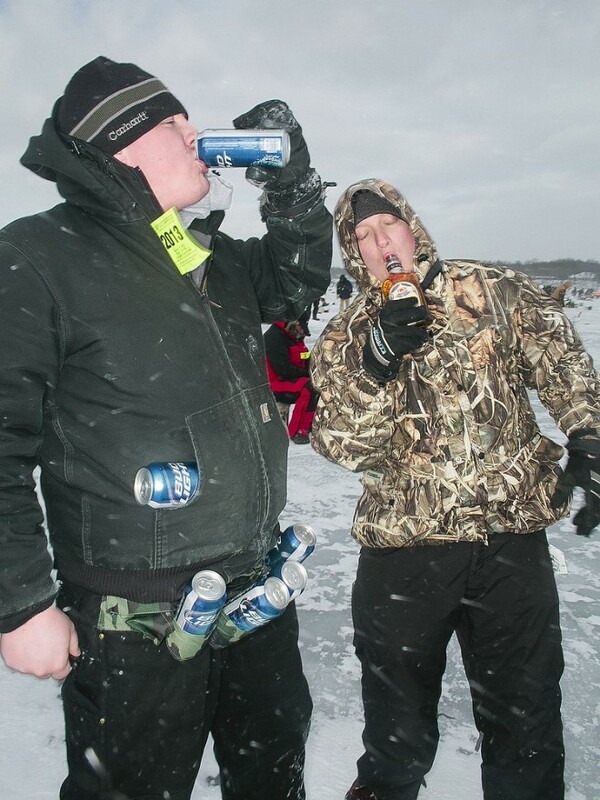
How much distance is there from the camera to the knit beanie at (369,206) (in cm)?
239

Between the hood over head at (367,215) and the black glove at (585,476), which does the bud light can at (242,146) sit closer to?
the hood over head at (367,215)

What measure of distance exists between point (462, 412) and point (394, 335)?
38 centimetres

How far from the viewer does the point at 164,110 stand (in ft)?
5.91

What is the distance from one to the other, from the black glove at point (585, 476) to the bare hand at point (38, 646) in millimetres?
1625

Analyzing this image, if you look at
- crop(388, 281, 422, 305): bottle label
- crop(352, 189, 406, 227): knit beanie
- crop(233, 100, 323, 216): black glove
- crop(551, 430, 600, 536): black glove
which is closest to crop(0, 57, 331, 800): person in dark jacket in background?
crop(233, 100, 323, 216): black glove

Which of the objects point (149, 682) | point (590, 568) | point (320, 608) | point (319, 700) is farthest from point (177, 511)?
point (590, 568)

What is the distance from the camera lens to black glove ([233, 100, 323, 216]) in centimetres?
192

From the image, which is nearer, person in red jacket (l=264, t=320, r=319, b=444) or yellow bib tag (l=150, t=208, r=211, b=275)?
yellow bib tag (l=150, t=208, r=211, b=275)

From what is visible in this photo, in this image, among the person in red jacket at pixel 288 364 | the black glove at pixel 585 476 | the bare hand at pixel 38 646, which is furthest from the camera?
the person in red jacket at pixel 288 364

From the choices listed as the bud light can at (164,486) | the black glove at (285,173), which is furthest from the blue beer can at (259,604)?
the black glove at (285,173)

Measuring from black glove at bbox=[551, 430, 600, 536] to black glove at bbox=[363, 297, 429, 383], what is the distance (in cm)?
64

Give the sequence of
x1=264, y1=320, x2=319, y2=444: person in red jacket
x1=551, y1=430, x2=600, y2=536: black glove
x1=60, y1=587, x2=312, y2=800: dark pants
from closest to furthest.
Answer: x1=60, y1=587, x2=312, y2=800: dark pants
x1=551, y1=430, x2=600, y2=536: black glove
x1=264, y1=320, x2=319, y2=444: person in red jacket

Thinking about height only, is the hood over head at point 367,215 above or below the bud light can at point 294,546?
above

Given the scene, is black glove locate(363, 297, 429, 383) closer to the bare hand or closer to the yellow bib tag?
the yellow bib tag
